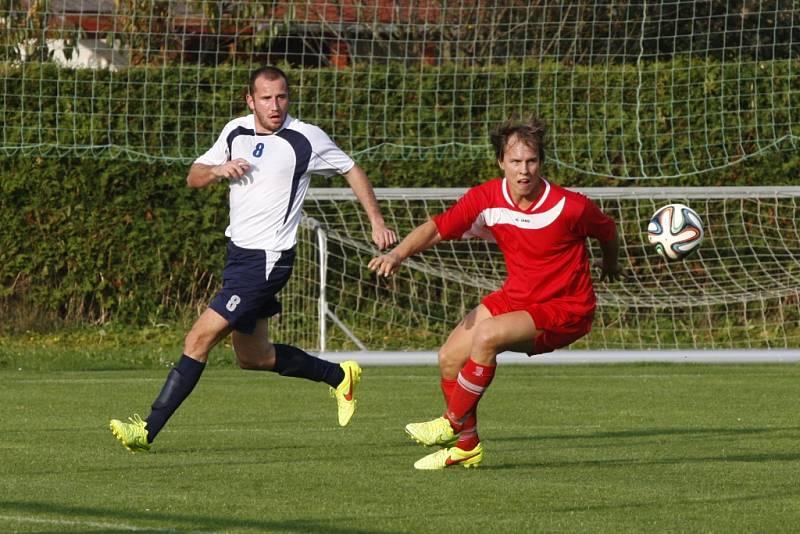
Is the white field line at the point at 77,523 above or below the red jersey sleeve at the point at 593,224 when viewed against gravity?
below

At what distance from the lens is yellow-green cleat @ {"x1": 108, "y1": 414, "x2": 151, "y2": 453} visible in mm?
8016

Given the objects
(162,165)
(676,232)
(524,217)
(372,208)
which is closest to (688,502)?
(524,217)

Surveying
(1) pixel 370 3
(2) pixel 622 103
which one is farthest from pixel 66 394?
(1) pixel 370 3

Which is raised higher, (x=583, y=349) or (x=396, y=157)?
(x=396, y=157)

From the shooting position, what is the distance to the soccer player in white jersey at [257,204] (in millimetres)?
8438

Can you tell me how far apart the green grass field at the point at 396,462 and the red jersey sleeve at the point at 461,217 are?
4.02 ft

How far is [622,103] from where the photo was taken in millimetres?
17625

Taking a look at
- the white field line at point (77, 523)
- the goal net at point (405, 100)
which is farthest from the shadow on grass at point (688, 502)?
the goal net at point (405, 100)

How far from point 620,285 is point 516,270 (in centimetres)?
924

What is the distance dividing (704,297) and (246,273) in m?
9.59

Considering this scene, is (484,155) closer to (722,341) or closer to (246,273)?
(722,341)

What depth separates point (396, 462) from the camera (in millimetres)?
8070

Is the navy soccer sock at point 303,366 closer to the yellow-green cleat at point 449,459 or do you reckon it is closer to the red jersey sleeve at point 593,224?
the yellow-green cleat at point 449,459

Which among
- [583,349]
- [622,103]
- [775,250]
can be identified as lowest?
[583,349]
